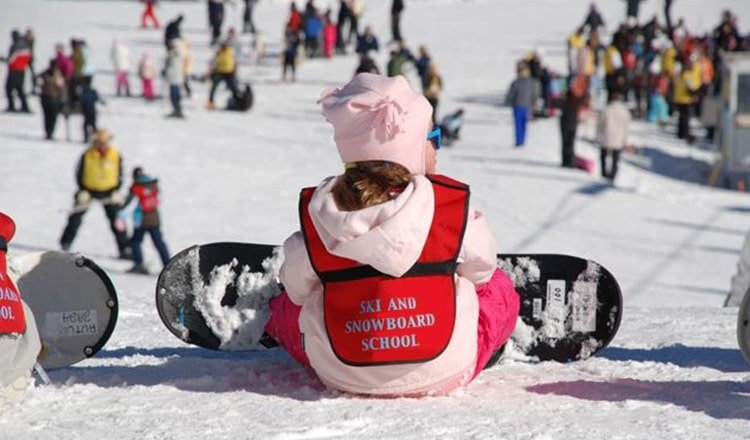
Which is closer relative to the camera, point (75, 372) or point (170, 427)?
point (170, 427)

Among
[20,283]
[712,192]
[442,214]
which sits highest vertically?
[442,214]

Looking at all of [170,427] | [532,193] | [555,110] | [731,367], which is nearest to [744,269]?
[731,367]

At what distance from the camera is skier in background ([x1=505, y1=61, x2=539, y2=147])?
20312 millimetres

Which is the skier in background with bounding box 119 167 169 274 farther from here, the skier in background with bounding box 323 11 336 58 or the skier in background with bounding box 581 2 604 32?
the skier in background with bounding box 581 2 604 32

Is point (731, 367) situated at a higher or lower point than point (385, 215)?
lower

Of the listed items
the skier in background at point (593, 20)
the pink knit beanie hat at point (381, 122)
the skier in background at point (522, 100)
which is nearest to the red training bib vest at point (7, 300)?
the pink knit beanie hat at point (381, 122)

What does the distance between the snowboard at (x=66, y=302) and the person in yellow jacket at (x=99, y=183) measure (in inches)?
354

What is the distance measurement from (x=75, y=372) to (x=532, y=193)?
13461 mm

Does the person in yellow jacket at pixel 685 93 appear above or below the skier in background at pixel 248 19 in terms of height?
below

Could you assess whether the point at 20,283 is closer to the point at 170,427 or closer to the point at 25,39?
the point at 170,427

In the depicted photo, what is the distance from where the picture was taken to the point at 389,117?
3.89 meters

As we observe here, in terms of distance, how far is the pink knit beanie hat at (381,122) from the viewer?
391cm

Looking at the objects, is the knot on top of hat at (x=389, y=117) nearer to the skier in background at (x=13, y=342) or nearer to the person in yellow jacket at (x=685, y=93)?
the skier in background at (x=13, y=342)

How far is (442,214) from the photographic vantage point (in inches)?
154
